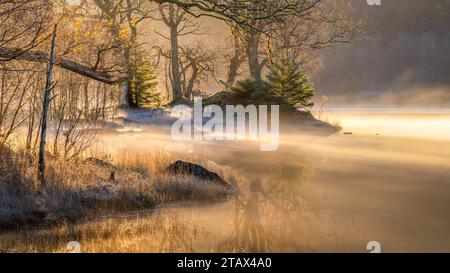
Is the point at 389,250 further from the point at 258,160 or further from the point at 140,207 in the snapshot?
the point at 258,160

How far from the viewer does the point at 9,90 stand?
12461 millimetres

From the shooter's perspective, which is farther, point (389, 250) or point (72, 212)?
point (72, 212)

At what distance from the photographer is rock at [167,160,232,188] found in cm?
1430

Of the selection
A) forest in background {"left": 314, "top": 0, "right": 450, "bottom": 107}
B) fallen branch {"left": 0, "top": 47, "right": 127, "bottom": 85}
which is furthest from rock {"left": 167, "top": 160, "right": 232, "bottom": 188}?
forest in background {"left": 314, "top": 0, "right": 450, "bottom": 107}

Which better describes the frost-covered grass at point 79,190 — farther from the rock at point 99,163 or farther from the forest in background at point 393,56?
the forest in background at point 393,56

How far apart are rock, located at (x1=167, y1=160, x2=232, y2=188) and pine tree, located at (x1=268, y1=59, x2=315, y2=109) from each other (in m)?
18.6

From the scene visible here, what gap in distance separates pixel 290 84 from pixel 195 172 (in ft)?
64.4

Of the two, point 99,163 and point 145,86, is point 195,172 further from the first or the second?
point 145,86

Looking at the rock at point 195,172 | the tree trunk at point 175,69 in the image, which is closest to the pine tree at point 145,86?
the tree trunk at point 175,69

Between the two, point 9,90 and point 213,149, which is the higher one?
point 9,90

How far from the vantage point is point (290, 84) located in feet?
109
